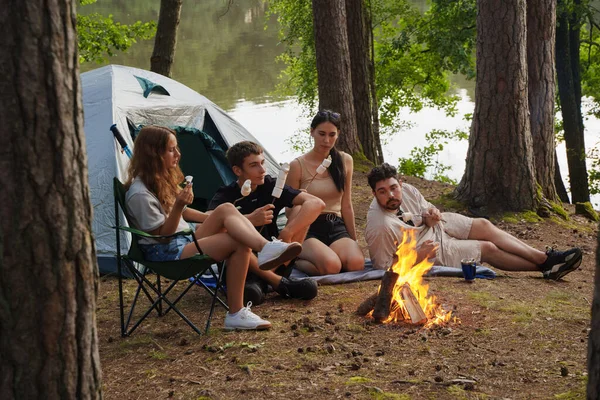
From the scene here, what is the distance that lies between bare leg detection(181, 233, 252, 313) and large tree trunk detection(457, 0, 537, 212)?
3.73 m

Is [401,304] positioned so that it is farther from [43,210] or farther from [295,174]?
[43,210]

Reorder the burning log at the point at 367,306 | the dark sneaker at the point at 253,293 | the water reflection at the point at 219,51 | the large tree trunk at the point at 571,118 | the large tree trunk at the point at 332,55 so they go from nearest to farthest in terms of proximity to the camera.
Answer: the burning log at the point at 367,306 < the dark sneaker at the point at 253,293 < the large tree trunk at the point at 332,55 < the large tree trunk at the point at 571,118 < the water reflection at the point at 219,51

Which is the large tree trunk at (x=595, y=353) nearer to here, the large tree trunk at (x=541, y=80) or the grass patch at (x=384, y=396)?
the grass patch at (x=384, y=396)

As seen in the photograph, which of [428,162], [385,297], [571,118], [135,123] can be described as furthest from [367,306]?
[428,162]

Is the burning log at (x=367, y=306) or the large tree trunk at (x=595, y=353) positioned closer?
the large tree trunk at (x=595, y=353)

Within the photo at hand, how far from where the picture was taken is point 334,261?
4.94 metres

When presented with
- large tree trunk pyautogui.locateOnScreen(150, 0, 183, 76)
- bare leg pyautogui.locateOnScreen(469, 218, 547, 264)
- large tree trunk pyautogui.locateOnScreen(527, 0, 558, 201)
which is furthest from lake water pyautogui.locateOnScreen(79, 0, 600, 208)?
bare leg pyautogui.locateOnScreen(469, 218, 547, 264)

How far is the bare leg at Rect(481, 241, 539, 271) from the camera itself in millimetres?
5094

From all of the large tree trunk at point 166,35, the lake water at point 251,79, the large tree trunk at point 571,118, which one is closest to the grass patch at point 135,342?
the large tree trunk at point 166,35

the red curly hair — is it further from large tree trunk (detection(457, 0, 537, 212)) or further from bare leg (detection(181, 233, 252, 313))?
large tree trunk (detection(457, 0, 537, 212))

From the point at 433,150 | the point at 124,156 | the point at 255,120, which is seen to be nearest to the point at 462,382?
the point at 124,156

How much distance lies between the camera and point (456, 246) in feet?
16.7

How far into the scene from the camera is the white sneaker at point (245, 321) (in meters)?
3.88

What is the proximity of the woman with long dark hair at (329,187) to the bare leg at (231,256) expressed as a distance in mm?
1144
